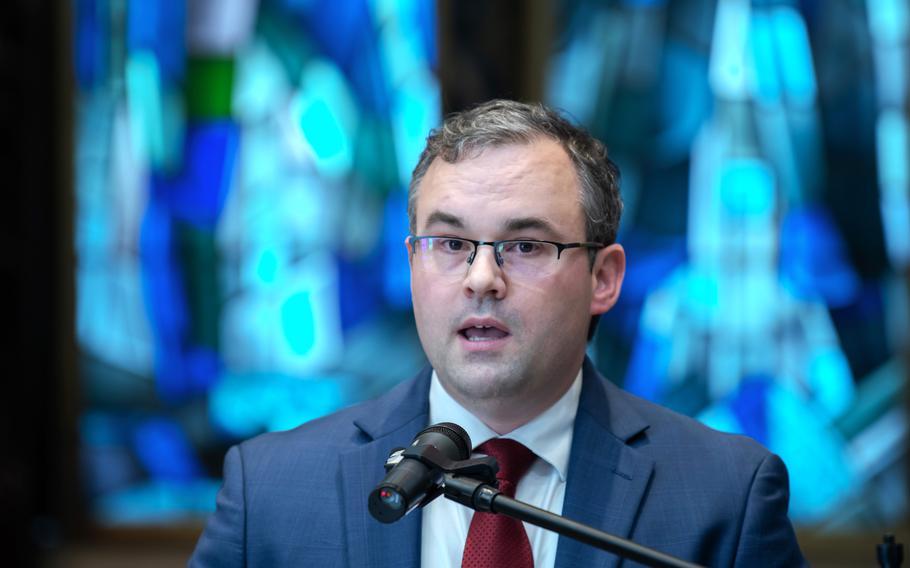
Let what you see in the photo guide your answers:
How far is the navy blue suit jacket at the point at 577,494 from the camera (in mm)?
1995

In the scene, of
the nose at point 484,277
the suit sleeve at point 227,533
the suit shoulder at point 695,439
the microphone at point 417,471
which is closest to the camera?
the microphone at point 417,471

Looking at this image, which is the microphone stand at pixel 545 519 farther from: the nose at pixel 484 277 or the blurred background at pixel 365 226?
the blurred background at pixel 365 226

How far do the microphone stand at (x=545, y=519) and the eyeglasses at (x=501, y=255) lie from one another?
540 mm

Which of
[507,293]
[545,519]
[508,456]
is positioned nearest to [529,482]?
[508,456]

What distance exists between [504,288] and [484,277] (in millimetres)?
48

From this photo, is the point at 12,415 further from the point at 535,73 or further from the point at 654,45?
the point at 654,45

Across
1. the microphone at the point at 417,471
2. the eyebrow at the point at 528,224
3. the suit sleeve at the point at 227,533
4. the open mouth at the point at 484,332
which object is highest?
the eyebrow at the point at 528,224

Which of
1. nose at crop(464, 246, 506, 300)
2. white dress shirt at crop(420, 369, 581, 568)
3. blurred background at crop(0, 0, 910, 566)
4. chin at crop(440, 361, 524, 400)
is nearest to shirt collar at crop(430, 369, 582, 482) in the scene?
white dress shirt at crop(420, 369, 581, 568)

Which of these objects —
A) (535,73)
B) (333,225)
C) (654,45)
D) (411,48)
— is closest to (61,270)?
(333,225)

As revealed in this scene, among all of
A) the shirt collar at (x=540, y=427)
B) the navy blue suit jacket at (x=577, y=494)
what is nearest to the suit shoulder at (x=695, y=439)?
the navy blue suit jacket at (x=577, y=494)

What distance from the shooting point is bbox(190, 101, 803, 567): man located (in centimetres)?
196

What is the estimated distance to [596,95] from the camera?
4371mm

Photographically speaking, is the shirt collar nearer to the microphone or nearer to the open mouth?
the open mouth

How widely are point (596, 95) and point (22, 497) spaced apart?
100 inches
